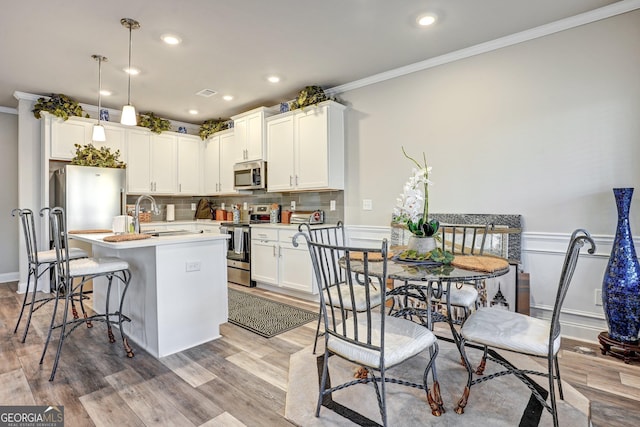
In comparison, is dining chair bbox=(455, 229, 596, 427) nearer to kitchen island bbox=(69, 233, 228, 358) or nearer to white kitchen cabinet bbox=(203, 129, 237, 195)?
kitchen island bbox=(69, 233, 228, 358)

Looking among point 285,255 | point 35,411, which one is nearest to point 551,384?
point 35,411

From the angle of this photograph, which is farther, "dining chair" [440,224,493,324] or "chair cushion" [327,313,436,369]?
"dining chair" [440,224,493,324]

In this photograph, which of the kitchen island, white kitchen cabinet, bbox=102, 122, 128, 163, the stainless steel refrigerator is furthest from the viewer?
white kitchen cabinet, bbox=102, 122, 128, 163

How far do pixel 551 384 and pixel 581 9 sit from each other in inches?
109

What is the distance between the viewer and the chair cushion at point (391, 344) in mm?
1590

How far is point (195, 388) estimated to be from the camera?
2115mm

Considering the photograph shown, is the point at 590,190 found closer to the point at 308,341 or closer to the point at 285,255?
the point at 308,341

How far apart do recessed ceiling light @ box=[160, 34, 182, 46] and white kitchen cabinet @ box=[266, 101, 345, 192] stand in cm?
164

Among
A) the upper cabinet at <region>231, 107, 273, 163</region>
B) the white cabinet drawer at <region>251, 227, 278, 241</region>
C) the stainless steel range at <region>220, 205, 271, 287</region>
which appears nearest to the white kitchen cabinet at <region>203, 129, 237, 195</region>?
the upper cabinet at <region>231, 107, 273, 163</region>

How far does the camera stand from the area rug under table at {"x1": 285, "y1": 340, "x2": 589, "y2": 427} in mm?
1773

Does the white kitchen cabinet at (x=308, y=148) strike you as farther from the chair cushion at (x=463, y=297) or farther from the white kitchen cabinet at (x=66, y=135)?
the white kitchen cabinet at (x=66, y=135)

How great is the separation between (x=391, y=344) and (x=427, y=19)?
2.52m

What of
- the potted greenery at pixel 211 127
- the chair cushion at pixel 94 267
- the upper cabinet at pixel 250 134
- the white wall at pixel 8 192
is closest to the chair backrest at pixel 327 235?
the chair cushion at pixel 94 267

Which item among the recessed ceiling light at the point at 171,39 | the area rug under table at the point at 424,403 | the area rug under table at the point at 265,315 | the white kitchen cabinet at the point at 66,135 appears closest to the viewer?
the area rug under table at the point at 424,403
